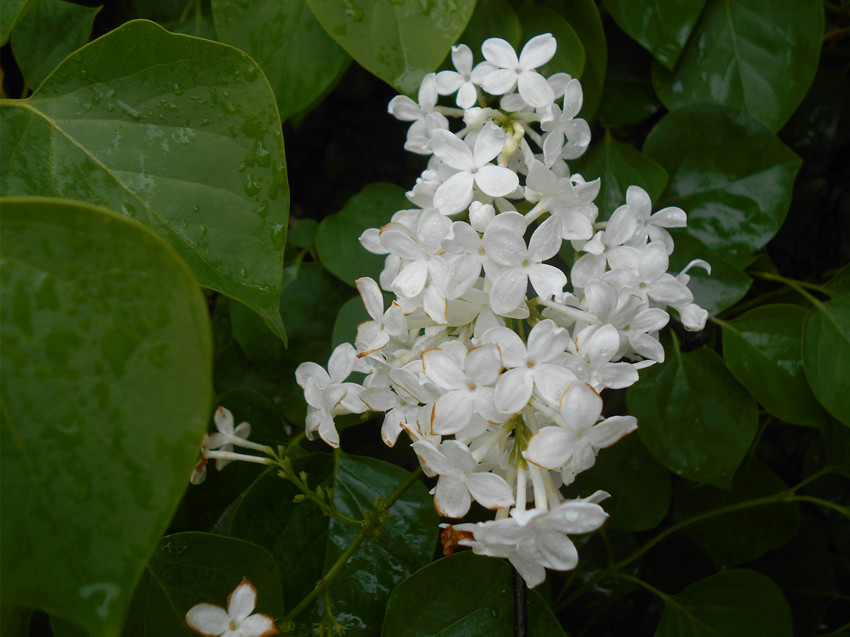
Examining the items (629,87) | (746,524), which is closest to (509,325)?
(629,87)

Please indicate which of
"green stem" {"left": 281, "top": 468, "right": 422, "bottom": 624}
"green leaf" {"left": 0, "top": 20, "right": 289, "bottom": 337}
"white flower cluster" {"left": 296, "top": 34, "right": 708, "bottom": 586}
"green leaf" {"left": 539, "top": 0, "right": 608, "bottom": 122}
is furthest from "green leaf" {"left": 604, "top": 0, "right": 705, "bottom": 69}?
"green stem" {"left": 281, "top": 468, "right": 422, "bottom": 624}

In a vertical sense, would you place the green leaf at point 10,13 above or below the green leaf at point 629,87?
above

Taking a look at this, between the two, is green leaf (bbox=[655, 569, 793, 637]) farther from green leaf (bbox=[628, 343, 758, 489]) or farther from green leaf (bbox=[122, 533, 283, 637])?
green leaf (bbox=[122, 533, 283, 637])

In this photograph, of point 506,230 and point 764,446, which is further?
point 764,446

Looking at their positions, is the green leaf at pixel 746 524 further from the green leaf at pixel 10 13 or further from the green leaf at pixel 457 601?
the green leaf at pixel 10 13

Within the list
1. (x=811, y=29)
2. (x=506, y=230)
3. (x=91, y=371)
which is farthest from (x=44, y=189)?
(x=811, y=29)

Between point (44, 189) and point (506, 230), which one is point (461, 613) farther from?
point (44, 189)

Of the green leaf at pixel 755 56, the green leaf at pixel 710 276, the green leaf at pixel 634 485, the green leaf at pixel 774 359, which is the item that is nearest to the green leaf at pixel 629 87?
the green leaf at pixel 755 56
